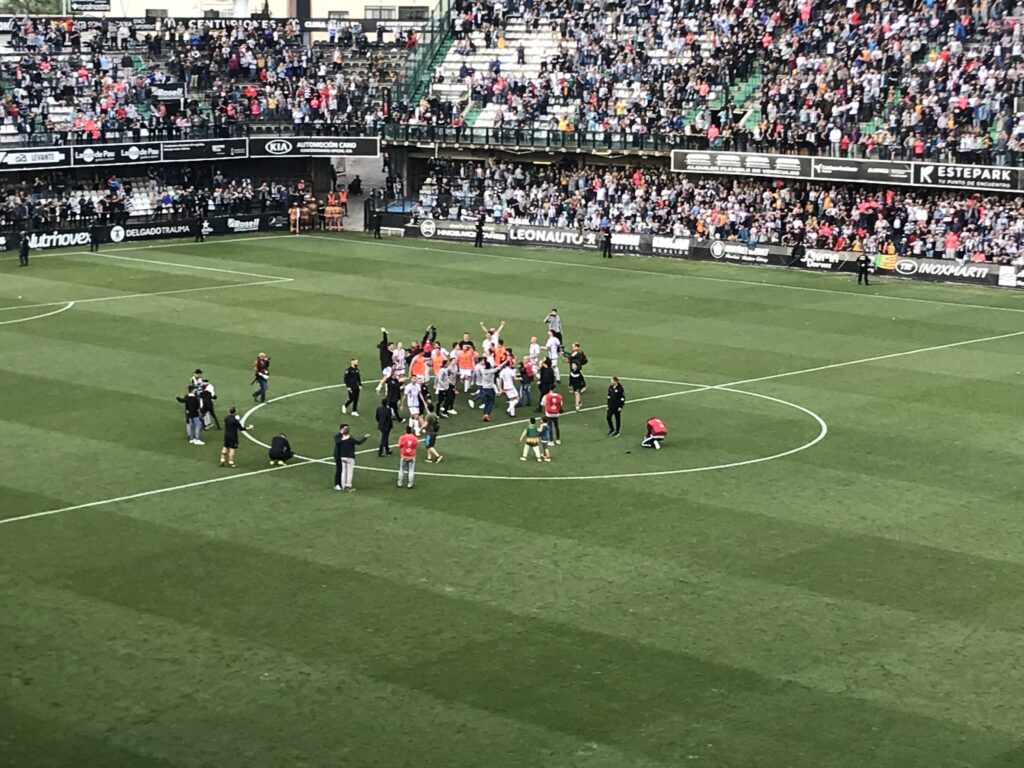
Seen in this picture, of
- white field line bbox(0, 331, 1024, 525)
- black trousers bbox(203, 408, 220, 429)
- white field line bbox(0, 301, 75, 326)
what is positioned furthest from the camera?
white field line bbox(0, 301, 75, 326)

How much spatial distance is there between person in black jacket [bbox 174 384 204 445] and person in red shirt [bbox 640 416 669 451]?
29.7 feet

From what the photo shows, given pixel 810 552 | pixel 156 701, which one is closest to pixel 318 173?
pixel 810 552

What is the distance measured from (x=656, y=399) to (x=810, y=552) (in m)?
12.4

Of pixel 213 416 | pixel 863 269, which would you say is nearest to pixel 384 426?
pixel 213 416

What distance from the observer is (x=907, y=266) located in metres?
58.5

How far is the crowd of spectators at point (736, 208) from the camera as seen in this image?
196 ft

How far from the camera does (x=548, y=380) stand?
34.6 m

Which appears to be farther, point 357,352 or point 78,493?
point 357,352

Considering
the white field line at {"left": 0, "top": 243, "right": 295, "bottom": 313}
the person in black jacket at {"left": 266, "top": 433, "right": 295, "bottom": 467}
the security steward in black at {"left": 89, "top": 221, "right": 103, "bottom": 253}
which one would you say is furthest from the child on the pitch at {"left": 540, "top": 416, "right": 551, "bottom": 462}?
the security steward in black at {"left": 89, "top": 221, "right": 103, "bottom": 253}

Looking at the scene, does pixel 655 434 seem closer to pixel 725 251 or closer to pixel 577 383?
pixel 577 383

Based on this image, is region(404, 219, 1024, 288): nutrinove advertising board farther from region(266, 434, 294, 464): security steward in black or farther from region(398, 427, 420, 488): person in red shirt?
region(266, 434, 294, 464): security steward in black

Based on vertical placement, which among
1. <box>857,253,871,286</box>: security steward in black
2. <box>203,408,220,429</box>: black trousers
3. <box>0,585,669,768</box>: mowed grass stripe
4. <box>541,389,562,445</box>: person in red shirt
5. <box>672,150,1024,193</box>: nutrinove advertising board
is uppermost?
<box>672,150,1024,193</box>: nutrinove advertising board

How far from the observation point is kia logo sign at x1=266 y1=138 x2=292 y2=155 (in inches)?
2921

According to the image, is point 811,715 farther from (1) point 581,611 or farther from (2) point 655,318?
(2) point 655,318
